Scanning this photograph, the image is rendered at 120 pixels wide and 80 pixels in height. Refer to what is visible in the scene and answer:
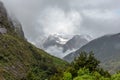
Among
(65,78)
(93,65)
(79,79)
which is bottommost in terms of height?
(79,79)

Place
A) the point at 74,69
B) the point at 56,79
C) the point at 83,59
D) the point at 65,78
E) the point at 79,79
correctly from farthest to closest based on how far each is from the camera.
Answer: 1. the point at 56,79
2. the point at 83,59
3. the point at 74,69
4. the point at 65,78
5. the point at 79,79

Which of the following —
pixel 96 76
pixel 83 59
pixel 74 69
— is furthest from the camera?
pixel 83 59

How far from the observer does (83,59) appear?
87812 millimetres

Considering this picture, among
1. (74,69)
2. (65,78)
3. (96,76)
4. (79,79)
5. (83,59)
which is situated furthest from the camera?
(83,59)

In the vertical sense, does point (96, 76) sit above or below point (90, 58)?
below

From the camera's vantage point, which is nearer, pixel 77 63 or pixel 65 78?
pixel 65 78

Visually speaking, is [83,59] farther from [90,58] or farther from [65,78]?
[65,78]

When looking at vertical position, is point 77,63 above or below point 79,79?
above

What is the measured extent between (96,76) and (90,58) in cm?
1811

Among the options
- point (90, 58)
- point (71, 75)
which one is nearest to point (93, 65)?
point (90, 58)

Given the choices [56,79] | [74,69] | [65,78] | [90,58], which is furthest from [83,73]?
[56,79]

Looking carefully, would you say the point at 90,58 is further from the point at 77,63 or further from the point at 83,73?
the point at 83,73

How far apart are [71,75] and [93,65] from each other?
10.6m

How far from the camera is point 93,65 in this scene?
86375 millimetres
